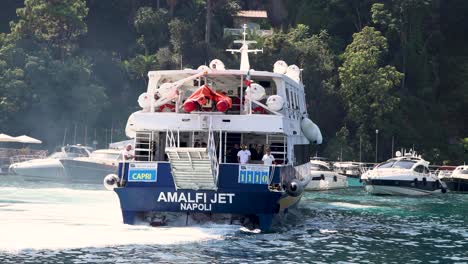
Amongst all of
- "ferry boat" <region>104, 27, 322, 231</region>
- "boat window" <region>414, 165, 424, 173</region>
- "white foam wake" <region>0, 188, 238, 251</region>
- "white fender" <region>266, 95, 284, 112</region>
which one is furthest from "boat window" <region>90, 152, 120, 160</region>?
"white fender" <region>266, 95, 284, 112</region>

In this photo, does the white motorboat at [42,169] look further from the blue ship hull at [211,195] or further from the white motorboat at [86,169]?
the blue ship hull at [211,195]

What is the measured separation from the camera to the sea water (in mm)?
25766

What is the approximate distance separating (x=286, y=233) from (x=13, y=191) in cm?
1985

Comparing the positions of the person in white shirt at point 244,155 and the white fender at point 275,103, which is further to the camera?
the white fender at point 275,103

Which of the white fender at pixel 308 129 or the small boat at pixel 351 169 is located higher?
the white fender at pixel 308 129

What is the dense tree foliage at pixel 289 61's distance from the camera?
3044 inches

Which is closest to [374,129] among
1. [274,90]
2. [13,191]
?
[13,191]

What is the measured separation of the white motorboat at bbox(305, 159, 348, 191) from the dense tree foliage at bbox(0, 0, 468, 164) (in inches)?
657

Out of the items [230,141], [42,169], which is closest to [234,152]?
[230,141]

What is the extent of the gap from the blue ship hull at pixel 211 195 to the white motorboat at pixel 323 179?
A: 82.7ft

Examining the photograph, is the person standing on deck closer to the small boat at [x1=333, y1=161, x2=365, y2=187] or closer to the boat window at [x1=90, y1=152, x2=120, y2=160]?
the boat window at [x1=90, y1=152, x2=120, y2=160]

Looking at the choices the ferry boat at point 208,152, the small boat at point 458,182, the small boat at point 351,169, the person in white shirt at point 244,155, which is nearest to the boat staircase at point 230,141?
the ferry boat at point 208,152

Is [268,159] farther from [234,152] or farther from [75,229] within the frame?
[75,229]

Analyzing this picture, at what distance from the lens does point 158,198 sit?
99.3 ft
